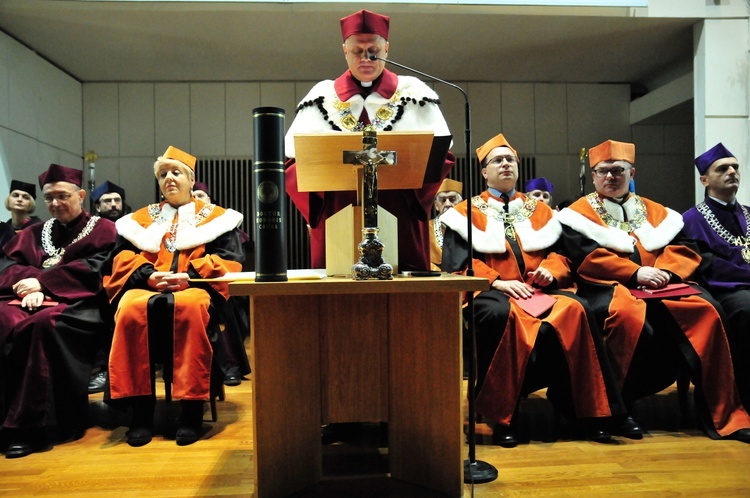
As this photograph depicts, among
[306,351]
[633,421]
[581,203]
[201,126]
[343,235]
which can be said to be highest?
[201,126]

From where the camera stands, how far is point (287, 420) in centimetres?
218

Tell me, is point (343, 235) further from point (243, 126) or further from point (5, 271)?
point (243, 126)

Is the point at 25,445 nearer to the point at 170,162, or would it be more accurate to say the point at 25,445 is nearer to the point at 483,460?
the point at 170,162

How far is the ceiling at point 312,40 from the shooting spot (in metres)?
5.90

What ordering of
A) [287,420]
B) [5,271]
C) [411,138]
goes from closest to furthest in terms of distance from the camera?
[411,138]
[287,420]
[5,271]

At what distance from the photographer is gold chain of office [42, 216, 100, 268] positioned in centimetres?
363

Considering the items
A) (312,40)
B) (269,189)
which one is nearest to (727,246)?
(269,189)

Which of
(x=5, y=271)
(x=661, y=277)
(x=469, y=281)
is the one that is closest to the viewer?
(x=469, y=281)

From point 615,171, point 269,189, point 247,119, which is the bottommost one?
point 269,189

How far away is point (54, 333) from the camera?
3.14m

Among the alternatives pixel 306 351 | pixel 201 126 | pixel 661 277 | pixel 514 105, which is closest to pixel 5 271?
pixel 306 351

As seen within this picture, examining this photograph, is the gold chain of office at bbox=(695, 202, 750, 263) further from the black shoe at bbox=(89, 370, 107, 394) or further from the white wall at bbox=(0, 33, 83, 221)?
the white wall at bbox=(0, 33, 83, 221)

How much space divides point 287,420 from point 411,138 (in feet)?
3.47

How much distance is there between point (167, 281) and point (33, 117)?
474cm
